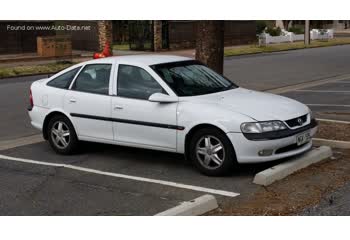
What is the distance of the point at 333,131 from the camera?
8.40 metres

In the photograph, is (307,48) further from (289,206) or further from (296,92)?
(289,206)

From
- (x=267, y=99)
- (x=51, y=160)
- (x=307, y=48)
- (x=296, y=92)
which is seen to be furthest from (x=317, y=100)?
(x=307, y=48)

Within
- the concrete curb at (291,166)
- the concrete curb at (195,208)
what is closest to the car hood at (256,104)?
the concrete curb at (291,166)

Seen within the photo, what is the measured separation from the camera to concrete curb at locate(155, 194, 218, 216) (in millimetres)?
4836

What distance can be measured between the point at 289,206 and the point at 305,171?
1.26 meters

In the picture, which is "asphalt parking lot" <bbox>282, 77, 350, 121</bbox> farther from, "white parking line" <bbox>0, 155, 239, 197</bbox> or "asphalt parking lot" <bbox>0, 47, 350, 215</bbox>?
"white parking line" <bbox>0, 155, 239, 197</bbox>

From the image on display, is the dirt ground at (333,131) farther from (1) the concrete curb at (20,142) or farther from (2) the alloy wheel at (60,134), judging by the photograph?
(1) the concrete curb at (20,142)

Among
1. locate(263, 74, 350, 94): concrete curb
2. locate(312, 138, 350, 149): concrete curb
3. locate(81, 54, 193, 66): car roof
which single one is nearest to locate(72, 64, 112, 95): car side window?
Answer: locate(81, 54, 193, 66): car roof

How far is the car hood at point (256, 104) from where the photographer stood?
6.27 meters

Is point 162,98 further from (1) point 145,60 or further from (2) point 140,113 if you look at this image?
(1) point 145,60

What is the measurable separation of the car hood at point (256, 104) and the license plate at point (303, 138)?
24 cm

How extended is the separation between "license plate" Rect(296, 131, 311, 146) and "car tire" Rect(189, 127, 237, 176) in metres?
0.82

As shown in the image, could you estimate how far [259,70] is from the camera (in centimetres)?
2114

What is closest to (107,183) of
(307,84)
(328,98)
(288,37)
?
(328,98)
